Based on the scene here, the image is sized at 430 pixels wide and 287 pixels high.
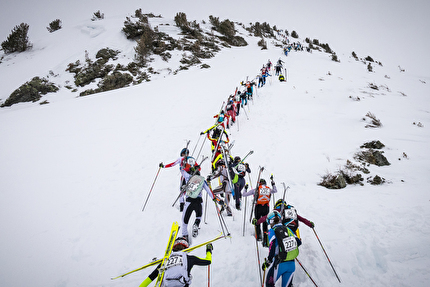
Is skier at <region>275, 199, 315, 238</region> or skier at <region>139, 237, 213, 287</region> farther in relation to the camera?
skier at <region>275, 199, 315, 238</region>

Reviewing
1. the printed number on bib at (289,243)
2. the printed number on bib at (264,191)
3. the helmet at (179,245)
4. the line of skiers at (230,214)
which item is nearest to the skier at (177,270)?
the line of skiers at (230,214)

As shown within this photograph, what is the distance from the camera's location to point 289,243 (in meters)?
3.32

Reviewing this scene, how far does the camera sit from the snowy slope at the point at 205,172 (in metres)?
4.15

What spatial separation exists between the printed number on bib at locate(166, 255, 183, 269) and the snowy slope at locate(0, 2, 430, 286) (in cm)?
153

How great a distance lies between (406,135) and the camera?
8.92 meters

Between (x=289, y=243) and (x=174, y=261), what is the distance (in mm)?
2221

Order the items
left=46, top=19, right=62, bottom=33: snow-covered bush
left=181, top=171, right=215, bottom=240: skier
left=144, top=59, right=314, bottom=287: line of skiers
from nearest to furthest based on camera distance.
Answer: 1. left=144, top=59, right=314, bottom=287: line of skiers
2. left=181, top=171, right=215, bottom=240: skier
3. left=46, top=19, right=62, bottom=33: snow-covered bush

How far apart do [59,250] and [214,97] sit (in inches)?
574

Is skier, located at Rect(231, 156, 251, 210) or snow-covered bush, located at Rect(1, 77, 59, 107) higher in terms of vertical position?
snow-covered bush, located at Rect(1, 77, 59, 107)

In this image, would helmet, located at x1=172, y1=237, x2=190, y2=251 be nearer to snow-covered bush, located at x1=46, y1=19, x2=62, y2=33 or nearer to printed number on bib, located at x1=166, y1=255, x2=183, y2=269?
printed number on bib, located at x1=166, y1=255, x2=183, y2=269

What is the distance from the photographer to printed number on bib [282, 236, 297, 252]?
330 cm

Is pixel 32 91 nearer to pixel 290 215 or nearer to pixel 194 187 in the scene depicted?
pixel 194 187

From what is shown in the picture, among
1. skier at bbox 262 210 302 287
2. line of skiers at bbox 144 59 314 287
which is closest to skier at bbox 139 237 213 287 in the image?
line of skiers at bbox 144 59 314 287

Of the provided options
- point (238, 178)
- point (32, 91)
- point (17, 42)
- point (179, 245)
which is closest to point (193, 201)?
point (179, 245)
